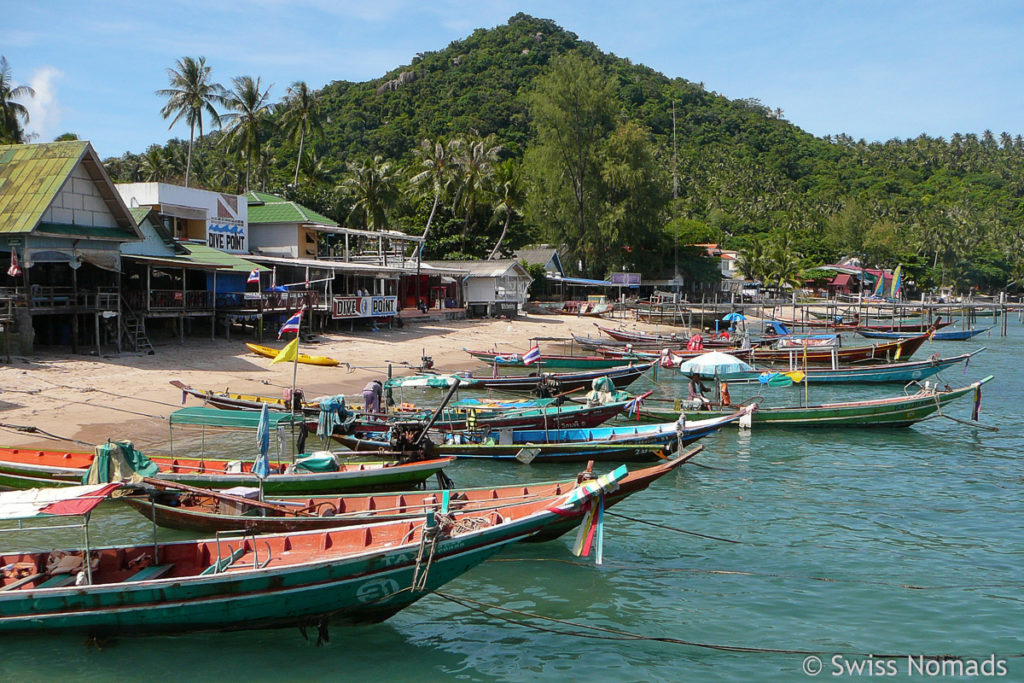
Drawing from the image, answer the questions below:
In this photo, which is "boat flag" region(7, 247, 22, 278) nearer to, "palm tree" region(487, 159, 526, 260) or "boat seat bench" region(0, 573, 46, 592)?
"boat seat bench" region(0, 573, 46, 592)

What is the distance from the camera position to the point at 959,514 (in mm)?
15883

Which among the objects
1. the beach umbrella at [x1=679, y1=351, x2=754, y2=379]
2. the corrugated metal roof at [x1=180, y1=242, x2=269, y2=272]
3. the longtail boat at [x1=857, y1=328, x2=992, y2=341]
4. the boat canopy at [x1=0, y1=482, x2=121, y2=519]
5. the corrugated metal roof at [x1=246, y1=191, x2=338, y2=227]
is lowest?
the boat canopy at [x1=0, y1=482, x2=121, y2=519]

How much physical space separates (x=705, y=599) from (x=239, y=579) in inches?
260

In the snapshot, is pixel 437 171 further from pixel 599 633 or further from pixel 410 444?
pixel 599 633

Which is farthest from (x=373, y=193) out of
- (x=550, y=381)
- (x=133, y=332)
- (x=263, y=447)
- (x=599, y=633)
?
(x=599, y=633)

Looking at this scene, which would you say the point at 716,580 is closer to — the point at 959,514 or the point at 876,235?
the point at 959,514

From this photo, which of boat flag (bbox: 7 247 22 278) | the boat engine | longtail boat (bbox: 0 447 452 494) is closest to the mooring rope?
longtail boat (bbox: 0 447 452 494)

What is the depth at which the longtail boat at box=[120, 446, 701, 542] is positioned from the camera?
1155 cm

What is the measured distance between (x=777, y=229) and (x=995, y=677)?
94.7m

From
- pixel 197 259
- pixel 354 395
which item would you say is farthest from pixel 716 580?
pixel 197 259

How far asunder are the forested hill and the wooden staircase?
28.5 metres

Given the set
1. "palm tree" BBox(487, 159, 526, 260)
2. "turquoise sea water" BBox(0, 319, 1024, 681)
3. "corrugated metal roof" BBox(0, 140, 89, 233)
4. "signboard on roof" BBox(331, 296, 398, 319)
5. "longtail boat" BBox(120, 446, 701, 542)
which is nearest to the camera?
"turquoise sea water" BBox(0, 319, 1024, 681)

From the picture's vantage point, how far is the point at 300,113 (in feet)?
212

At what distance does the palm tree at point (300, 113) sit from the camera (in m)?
63.9
